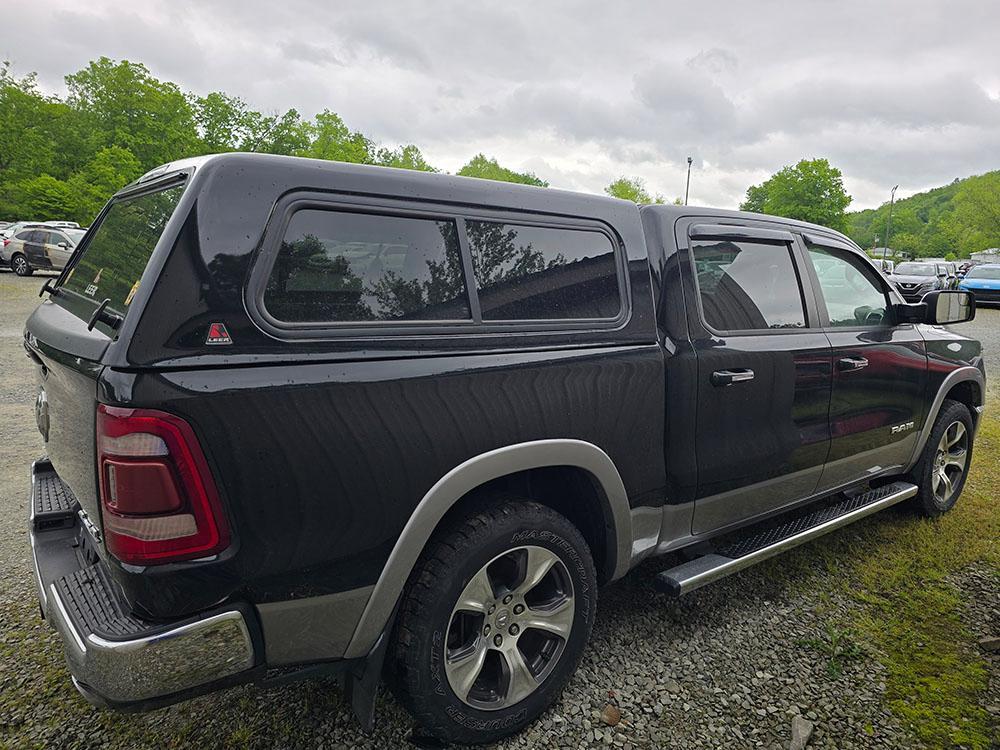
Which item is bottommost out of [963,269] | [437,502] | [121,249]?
[437,502]

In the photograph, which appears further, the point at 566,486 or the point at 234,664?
the point at 566,486

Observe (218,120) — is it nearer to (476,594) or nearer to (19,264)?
(19,264)

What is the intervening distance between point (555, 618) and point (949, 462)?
346cm

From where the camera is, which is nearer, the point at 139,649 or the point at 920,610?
the point at 139,649

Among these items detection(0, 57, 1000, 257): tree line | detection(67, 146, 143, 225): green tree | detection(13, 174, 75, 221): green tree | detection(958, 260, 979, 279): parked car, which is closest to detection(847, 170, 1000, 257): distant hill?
detection(0, 57, 1000, 257): tree line

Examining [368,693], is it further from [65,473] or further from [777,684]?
[777,684]

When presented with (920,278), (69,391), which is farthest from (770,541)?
(920,278)

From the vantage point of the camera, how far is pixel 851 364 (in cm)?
339

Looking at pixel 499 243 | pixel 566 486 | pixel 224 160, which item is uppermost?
pixel 224 160

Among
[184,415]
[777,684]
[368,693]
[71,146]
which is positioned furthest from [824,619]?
[71,146]

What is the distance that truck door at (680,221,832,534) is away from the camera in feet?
9.27

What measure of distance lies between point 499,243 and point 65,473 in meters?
1.64

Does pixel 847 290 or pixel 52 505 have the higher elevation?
pixel 847 290

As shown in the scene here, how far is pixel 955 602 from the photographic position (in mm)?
3291
